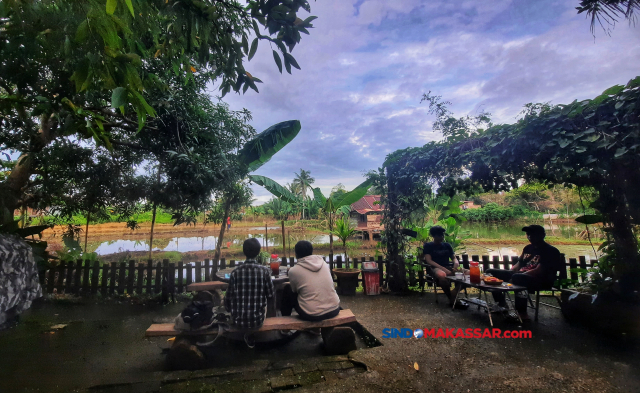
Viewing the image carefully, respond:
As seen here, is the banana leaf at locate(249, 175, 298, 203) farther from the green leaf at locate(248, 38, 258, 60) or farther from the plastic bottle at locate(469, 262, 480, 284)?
the green leaf at locate(248, 38, 258, 60)

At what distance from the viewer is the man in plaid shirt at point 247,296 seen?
2943 millimetres

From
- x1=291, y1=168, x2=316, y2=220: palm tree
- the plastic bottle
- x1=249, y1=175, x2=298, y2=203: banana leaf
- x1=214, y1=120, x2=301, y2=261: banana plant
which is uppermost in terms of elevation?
x1=291, y1=168, x2=316, y2=220: palm tree

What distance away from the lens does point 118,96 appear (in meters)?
1.19

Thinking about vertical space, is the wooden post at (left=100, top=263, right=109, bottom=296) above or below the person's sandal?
above

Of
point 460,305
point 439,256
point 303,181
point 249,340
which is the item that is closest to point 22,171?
point 249,340

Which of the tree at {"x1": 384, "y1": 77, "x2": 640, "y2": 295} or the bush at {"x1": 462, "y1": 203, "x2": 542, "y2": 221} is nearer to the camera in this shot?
the tree at {"x1": 384, "y1": 77, "x2": 640, "y2": 295}

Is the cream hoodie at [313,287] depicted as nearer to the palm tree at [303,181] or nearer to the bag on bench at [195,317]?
the bag on bench at [195,317]

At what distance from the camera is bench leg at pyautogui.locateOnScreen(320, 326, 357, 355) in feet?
10.5

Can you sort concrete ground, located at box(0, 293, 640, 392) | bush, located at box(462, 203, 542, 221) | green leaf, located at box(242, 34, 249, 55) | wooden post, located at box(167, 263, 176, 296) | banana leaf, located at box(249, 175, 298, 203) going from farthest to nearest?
1. bush, located at box(462, 203, 542, 221)
2. banana leaf, located at box(249, 175, 298, 203)
3. wooden post, located at box(167, 263, 176, 296)
4. concrete ground, located at box(0, 293, 640, 392)
5. green leaf, located at box(242, 34, 249, 55)

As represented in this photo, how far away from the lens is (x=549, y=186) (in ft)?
15.7

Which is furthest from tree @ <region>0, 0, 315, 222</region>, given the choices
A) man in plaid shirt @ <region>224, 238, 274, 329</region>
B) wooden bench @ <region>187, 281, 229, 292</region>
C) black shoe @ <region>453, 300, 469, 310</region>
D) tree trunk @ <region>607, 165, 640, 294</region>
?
black shoe @ <region>453, 300, 469, 310</region>

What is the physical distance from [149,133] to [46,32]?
175 inches

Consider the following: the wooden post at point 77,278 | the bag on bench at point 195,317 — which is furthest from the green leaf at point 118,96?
the wooden post at point 77,278

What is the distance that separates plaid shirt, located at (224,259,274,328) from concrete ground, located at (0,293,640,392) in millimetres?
471
